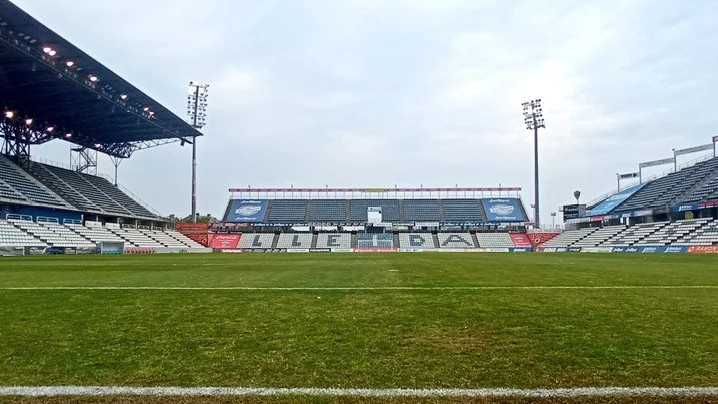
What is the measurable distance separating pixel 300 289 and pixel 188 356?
4892 mm

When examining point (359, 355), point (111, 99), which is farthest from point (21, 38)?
point (359, 355)

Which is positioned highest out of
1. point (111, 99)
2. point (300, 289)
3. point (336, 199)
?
point (111, 99)

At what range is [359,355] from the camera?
13.1ft

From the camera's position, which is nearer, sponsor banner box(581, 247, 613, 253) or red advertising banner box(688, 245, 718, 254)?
red advertising banner box(688, 245, 718, 254)

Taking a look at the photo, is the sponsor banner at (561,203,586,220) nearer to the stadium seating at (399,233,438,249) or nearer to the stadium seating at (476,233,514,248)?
the stadium seating at (476,233,514,248)

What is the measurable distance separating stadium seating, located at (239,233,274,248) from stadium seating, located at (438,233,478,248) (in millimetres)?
25328

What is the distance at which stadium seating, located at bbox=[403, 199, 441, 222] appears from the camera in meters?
75.9

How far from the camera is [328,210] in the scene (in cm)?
7769

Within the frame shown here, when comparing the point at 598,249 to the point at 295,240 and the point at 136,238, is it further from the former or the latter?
the point at 136,238

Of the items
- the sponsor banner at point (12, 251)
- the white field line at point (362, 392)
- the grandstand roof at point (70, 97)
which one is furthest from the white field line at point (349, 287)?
the sponsor banner at point (12, 251)

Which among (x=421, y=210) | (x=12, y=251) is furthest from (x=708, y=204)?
(x=12, y=251)

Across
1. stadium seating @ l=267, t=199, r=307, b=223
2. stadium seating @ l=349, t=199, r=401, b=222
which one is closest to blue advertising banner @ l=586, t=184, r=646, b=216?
stadium seating @ l=349, t=199, r=401, b=222

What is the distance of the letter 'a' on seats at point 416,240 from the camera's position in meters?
67.1

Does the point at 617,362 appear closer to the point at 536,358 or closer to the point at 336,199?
the point at 536,358
